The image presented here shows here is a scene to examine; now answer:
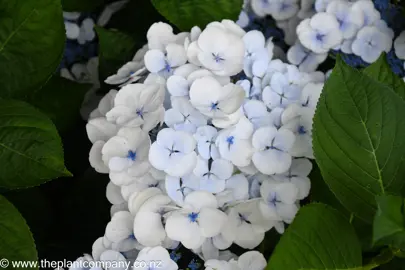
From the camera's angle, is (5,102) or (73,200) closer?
(5,102)

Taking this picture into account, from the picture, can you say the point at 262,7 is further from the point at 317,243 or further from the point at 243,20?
the point at 317,243

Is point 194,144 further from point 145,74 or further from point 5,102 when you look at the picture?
point 5,102

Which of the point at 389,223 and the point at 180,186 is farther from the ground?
the point at 389,223

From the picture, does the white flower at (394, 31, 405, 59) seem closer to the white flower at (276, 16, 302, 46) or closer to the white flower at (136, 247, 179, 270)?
the white flower at (276, 16, 302, 46)

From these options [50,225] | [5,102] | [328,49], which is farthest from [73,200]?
[328,49]

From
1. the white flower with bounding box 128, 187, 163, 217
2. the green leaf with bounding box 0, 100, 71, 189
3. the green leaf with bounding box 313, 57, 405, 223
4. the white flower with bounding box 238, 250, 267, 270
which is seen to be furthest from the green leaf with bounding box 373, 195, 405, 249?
the green leaf with bounding box 0, 100, 71, 189

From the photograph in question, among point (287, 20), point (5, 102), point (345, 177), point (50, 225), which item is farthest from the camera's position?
point (50, 225)

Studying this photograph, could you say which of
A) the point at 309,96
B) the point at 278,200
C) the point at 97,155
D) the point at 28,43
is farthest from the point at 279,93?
the point at 28,43
